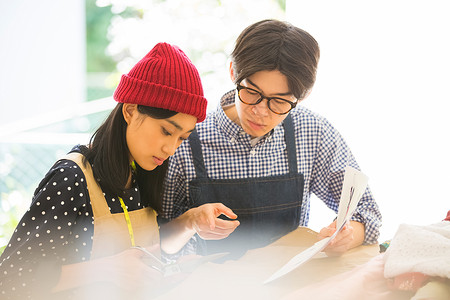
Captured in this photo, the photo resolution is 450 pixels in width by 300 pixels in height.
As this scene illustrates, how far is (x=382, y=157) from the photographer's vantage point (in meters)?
3.05

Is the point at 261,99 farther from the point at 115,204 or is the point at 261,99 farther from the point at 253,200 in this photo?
the point at 115,204

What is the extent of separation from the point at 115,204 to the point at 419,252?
28.4 inches

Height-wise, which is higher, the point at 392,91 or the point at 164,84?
the point at 164,84

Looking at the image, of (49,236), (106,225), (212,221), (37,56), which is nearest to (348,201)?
(212,221)

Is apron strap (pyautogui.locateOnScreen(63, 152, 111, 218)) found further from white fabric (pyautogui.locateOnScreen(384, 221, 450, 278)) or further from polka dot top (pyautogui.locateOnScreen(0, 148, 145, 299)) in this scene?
white fabric (pyautogui.locateOnScreen(384, 221, 450, 278))

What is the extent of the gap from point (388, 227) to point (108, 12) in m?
5.45

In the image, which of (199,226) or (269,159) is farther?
(269,159)

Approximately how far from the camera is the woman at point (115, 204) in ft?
3.34

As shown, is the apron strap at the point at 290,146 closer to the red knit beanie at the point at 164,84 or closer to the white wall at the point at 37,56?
the red knit beanie at the point at 164,84

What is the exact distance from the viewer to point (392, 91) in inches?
116

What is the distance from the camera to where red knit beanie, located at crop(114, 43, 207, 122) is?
119 cm

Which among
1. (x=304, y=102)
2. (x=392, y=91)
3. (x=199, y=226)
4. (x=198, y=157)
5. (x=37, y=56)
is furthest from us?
(x=37, y=56)

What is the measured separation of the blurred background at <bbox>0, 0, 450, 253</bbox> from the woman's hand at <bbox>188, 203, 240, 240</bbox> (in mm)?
383

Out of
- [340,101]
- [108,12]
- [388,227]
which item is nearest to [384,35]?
[340,101]
